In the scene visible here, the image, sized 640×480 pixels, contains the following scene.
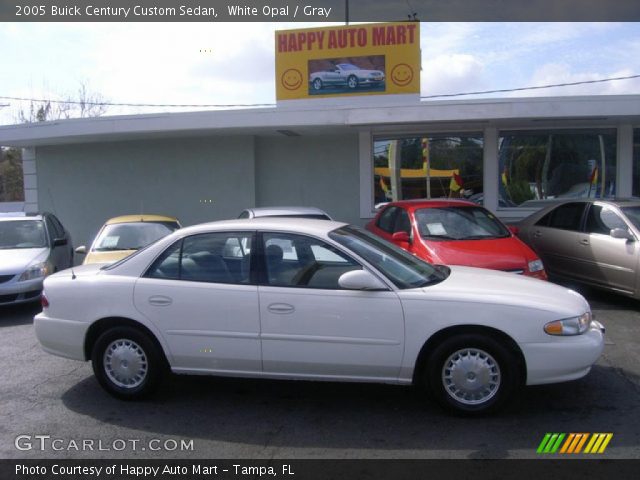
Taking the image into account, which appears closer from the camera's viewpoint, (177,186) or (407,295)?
(407,295)

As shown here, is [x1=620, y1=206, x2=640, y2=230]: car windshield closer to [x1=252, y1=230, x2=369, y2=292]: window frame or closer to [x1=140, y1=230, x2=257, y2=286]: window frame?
[x1=252, y1=230, x2=369, y2=292]: window frame

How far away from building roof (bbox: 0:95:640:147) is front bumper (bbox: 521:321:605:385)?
24.3ft

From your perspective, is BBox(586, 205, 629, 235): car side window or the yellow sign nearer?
BBox(586, 205, 629, 235): car side window

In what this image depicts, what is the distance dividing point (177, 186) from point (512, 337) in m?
10.9

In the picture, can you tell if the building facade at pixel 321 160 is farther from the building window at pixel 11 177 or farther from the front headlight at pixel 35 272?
the building window at pixel 11 177

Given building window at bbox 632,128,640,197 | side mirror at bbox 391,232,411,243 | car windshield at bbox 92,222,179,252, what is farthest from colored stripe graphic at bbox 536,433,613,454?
building window at bbox 632,128,640,197

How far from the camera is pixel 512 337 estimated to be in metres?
4.50

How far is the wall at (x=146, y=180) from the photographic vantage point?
13.8m

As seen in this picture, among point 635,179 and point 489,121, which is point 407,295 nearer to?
point 489,121

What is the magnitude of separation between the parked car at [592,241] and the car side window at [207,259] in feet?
17.9

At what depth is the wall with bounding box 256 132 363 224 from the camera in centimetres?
1348

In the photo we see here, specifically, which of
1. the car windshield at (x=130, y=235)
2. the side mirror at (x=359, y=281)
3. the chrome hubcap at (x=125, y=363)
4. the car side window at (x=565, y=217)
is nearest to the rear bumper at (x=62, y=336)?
the chrome hubcap at (x=125, y=363)

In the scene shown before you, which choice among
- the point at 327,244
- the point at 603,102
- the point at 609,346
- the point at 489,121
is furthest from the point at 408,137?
the point at 327,244

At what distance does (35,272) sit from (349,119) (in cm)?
619
